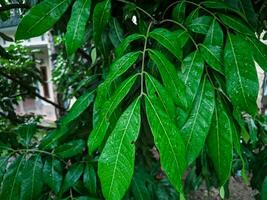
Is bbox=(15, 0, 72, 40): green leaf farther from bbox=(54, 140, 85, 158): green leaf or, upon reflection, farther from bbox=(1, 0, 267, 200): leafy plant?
bbox=(54, 140, 85, 158): green leaf

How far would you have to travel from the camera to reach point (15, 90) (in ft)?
5.79

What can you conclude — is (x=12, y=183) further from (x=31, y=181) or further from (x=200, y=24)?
(x=200, y=24)

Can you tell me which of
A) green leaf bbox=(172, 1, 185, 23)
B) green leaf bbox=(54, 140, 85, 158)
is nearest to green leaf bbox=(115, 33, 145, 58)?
green leaf bbox=(172, 1, 185, 23)

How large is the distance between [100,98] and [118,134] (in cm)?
12

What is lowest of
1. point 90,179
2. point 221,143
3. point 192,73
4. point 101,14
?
point 90,179

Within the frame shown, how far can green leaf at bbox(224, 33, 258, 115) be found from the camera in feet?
1.45

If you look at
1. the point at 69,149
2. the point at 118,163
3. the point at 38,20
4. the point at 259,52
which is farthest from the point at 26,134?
the point at 259,52

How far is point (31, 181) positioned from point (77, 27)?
356mm

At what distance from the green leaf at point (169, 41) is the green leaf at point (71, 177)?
15.1 inches

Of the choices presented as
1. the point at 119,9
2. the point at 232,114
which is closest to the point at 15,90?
the point at 119,9

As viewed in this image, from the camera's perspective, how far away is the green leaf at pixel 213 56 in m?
0.48

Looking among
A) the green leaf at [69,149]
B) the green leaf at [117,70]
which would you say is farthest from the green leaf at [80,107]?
the green leaf at [117,70]

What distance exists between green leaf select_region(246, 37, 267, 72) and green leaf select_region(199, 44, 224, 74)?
5cm

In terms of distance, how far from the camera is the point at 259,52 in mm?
496
